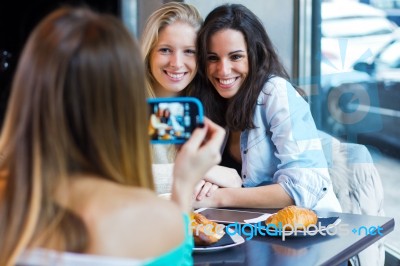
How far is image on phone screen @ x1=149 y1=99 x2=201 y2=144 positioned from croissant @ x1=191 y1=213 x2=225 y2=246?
1.17 feet

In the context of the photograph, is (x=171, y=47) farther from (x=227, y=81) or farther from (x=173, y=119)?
(x=173, y=119)

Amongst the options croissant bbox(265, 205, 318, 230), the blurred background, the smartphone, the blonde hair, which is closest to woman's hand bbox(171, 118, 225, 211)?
the smartphone

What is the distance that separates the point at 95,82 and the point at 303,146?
1317 millimetres

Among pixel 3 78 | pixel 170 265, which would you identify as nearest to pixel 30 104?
pixel 170 265

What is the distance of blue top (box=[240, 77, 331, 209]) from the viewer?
7.21 feet

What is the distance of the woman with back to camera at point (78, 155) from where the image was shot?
102 cm

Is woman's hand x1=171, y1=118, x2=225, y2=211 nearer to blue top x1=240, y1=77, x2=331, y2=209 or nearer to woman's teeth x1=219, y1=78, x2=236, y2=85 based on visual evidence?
blue top x1=240, y1=77, x2=331, y2=209

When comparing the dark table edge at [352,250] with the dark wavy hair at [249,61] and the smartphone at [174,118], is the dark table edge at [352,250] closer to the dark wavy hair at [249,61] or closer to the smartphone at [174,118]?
the smartphone at [174,118]

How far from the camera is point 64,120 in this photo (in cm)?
104

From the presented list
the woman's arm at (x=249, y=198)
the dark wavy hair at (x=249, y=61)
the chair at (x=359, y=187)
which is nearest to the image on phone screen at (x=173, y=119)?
the woman's arm at (x=249, y=198)

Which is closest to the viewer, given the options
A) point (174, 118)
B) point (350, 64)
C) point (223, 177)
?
point (174, 118)

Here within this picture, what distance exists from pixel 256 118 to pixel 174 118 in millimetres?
1026

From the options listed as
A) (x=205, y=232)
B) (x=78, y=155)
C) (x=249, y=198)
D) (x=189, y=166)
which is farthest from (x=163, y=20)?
(x=78, y=155)

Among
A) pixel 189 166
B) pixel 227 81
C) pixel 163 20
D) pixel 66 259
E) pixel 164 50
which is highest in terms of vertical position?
pixel 163 20
